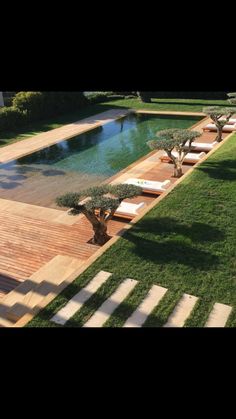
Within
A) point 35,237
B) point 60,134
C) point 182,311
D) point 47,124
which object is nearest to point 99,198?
point 35,237

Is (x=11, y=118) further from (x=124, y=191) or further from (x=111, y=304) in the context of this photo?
(x=111, y=304)

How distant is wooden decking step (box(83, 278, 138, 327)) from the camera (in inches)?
324

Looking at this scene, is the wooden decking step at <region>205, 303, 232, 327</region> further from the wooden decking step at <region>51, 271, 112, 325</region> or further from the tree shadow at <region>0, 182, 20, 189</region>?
the tree shadow at <region>0, 182, 20, 189</region>

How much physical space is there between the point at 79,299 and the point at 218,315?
131 inches

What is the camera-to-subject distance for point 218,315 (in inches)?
331

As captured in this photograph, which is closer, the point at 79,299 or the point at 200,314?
the point at 200,314

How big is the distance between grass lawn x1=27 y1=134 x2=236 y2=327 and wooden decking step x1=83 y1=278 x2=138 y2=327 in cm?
13

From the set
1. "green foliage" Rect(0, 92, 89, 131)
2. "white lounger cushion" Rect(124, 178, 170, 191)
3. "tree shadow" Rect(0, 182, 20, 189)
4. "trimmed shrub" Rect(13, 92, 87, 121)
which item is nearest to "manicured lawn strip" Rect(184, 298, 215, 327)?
"white lounger cushion" Rect(124, 178, 170, 191)
